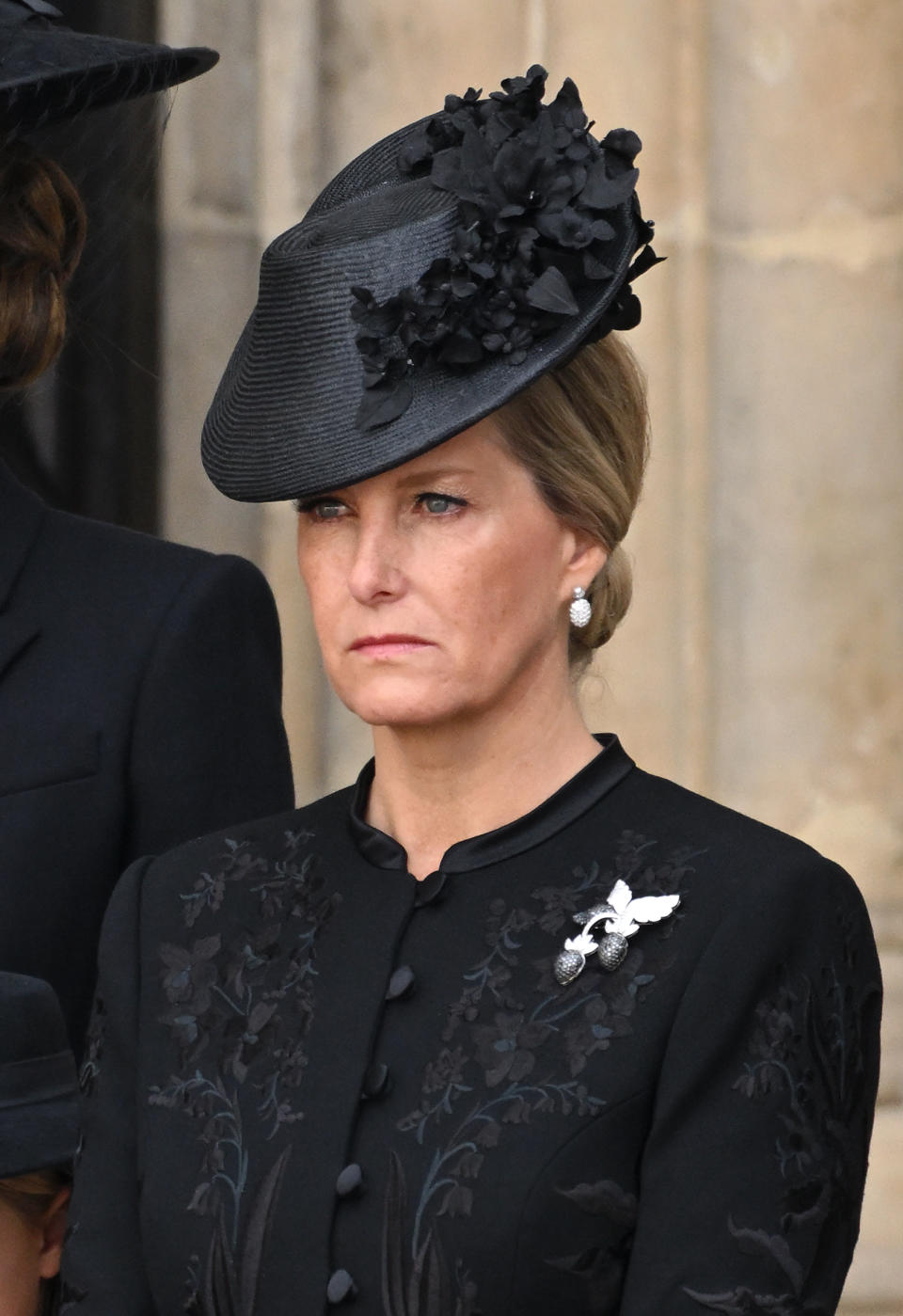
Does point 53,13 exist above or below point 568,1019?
above

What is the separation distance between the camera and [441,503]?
1.67 meters

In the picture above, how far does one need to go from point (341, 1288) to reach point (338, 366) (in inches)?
26.0

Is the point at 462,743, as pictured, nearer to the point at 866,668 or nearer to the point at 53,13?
the point at 53,13

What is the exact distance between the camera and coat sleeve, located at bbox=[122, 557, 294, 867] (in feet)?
7.02

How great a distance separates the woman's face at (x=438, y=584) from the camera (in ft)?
5.40

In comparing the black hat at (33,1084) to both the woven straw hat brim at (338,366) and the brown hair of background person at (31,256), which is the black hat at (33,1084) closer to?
the woven straw hat brim at (338,366)

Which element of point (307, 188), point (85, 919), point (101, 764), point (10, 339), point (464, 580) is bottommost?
point (85, 919)

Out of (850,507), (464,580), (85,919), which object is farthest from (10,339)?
(850,507)

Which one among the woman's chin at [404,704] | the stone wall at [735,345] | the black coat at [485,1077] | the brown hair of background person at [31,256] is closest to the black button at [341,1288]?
the black coat at [485,1077]

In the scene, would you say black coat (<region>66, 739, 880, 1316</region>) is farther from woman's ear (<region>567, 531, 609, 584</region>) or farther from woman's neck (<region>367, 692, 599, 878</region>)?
woman's ear (<region>567, 531, 609, 584</region>)

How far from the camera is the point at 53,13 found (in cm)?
215

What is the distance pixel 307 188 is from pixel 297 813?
1534 millimetres

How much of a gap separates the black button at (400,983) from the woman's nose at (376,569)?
27cm

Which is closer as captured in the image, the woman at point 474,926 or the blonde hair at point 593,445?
the woman at point 474,926
